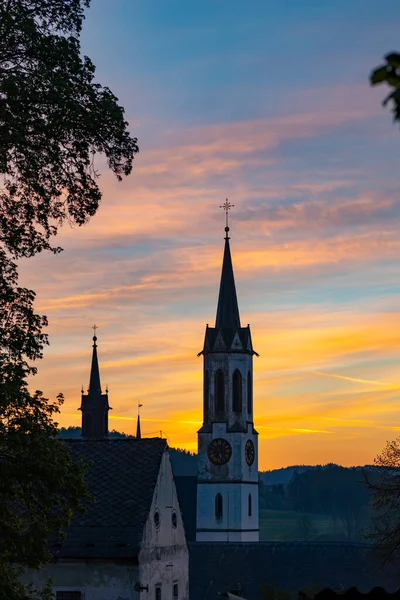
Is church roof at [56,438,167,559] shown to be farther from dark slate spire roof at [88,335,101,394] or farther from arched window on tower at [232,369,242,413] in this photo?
arched window on tower at [232,369,242,413]

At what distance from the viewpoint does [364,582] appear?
3081 inches

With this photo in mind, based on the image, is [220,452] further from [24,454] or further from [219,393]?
[24,454]

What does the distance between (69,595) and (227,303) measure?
290ft

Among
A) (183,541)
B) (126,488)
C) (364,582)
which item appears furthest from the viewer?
(364,582)

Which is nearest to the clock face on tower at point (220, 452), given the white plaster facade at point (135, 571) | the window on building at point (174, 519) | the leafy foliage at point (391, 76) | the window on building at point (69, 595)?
the window on building at point (174, 519)

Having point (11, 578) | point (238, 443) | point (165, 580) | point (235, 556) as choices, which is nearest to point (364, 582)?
point (235, 556)

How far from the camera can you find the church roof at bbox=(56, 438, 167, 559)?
102 feet

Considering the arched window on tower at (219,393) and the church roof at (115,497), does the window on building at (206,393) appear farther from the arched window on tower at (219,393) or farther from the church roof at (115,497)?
the church roof at (115,497)

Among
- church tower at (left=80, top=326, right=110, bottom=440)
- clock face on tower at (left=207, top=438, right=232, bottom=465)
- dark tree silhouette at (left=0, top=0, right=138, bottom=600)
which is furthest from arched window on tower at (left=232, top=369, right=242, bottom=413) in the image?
dark tree silhouette at (left=0, top=0, right=138, bottom=600)

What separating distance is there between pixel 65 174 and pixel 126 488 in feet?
49.9

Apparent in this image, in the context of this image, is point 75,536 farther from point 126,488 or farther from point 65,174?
point 65,174

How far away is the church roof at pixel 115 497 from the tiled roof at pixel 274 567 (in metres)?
43.3

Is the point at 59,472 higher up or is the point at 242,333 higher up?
the point at 242,333

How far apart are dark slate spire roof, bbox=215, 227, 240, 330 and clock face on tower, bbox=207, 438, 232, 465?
12408 mm
